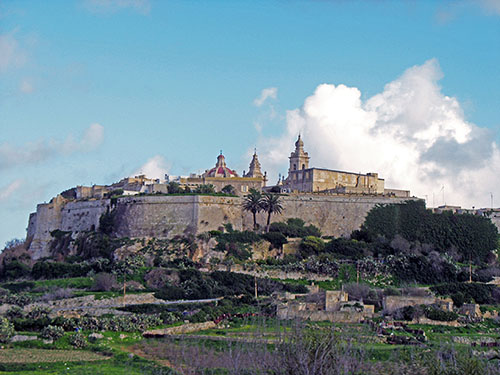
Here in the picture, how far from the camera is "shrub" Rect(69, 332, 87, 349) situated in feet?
100.0

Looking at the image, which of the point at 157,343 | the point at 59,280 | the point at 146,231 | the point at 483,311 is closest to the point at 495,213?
the point at 483,311

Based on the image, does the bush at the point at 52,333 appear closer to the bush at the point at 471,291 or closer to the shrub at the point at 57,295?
the shrub at the point at 57,295

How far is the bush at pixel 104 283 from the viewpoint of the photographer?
147 feet

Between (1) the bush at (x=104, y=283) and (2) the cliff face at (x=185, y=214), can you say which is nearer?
(1) the bush at (x=104, y=283)

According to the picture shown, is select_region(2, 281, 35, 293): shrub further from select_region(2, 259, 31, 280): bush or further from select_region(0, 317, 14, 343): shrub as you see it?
select_region(0, 317, 14, 343): shrub

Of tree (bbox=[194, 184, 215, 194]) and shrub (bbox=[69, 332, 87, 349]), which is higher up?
tree (bbox=[194, 184, 215, 194])

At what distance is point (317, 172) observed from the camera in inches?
2744

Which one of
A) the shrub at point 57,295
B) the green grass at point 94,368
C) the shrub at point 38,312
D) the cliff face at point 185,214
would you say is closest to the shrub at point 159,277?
the shrub at point 57,295

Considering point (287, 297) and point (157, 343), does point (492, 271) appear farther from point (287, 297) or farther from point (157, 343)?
point (157, 343)

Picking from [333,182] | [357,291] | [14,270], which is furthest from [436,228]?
[14,270]

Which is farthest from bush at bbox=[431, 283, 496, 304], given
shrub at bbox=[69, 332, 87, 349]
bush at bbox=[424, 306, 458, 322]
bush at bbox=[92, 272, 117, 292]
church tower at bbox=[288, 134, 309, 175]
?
church tower at bbox=[288, 134, 309, 175]

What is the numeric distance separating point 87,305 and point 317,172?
3421 centimetres

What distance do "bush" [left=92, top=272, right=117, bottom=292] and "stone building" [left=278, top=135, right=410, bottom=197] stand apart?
953 inches

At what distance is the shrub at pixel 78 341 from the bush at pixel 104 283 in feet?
43.8
